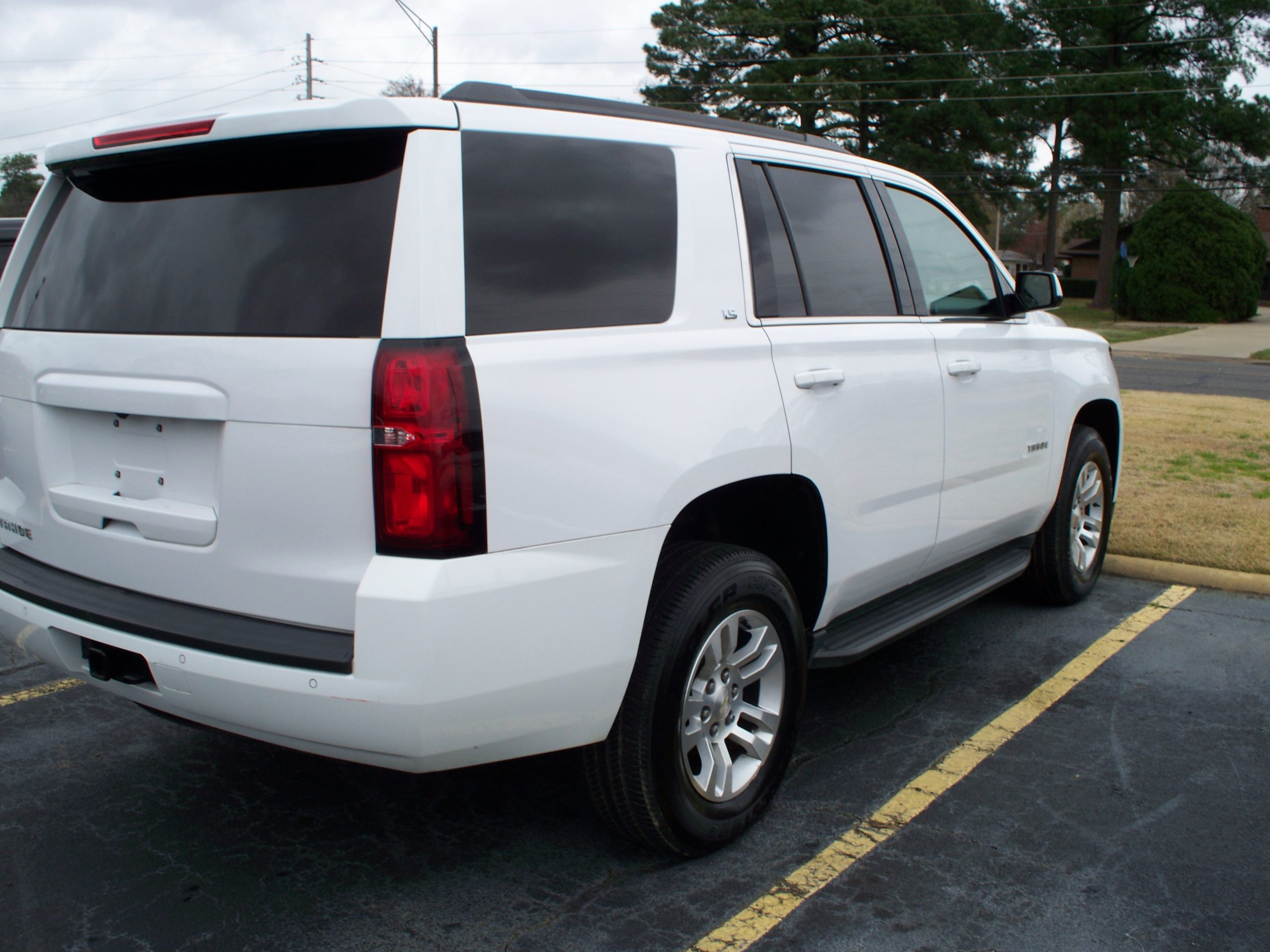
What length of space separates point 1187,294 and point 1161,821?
3805 cm

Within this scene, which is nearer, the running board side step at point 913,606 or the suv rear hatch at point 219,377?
the suv rear hatch at point 219,377

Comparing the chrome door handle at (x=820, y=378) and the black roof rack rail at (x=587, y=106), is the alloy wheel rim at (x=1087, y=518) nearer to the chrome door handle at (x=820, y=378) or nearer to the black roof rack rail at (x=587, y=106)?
the chrome door handle at (x=820, y=378)

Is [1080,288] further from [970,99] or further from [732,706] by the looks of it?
[732,706]

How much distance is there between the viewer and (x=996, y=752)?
12.3 feet

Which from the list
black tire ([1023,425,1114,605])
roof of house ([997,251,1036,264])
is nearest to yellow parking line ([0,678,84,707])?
black tire ([1023,425,1114,605])

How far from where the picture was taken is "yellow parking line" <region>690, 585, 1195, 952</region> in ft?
8.95

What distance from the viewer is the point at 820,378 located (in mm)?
3256

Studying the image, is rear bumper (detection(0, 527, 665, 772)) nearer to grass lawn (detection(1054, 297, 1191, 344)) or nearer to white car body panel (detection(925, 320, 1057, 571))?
white car body panel (detection(925, 320, 1057, 571))

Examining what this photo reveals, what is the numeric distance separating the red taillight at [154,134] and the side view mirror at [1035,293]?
10.4ft

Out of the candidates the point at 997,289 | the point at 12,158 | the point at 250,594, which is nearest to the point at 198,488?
the point at 250,594

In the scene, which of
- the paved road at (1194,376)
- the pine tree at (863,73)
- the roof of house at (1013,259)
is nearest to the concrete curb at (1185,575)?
the paved road at (1194,376)

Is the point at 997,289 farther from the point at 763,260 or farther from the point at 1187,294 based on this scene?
the point at 1187,294

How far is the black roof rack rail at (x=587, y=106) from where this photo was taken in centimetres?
263

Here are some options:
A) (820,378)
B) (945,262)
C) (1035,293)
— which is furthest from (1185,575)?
(820,378)
